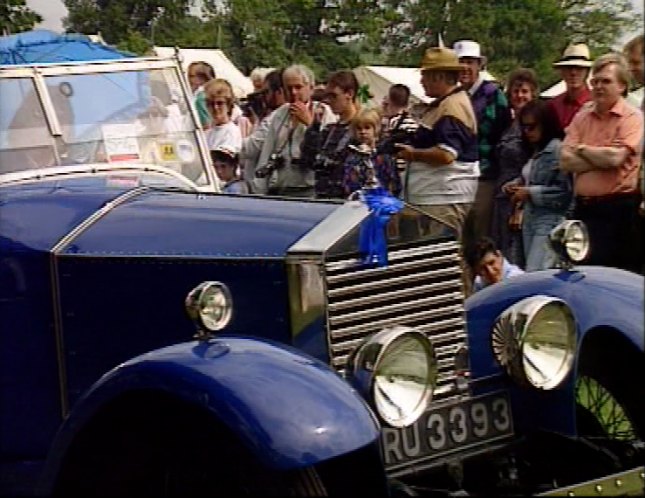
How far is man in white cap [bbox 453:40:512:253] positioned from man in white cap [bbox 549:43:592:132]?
0.35 metres

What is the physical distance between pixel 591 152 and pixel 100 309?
3.10 meters

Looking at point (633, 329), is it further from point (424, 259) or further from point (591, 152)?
point (591, 152)

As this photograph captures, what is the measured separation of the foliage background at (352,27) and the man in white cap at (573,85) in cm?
39

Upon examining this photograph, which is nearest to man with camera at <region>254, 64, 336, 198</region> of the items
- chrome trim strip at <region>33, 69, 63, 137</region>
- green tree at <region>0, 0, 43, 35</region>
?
green tree at <region>0, 0, 43, 35</region>

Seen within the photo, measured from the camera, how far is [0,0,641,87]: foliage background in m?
7.07

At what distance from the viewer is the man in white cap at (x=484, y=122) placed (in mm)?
7857

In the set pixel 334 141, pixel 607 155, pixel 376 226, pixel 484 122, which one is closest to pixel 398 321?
pixel 376 226

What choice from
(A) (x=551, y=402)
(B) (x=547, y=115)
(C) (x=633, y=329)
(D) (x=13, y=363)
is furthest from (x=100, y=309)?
(B) (x=547, y=115)

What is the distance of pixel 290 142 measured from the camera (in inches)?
271

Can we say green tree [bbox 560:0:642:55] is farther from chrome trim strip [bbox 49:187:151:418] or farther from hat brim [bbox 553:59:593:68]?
chrome trim strip [bbox 49:187:151:418]

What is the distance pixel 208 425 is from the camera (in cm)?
380

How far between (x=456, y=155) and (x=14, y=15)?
2279 millimetres

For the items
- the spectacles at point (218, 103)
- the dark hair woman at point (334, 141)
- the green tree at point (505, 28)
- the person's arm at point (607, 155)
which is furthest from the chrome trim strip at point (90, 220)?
the green tree at point (505, 28)

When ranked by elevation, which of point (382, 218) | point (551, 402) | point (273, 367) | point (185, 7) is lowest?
point (551, 402)
